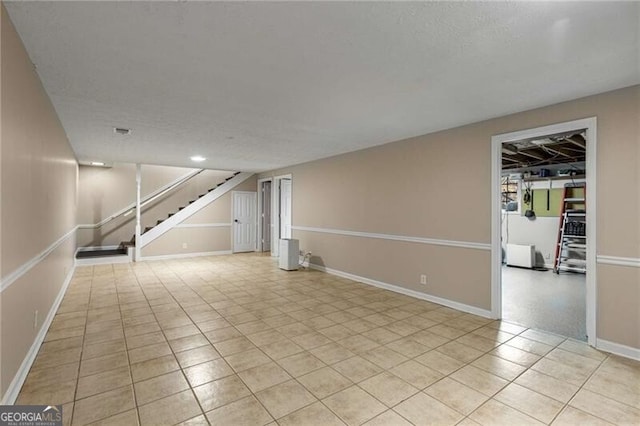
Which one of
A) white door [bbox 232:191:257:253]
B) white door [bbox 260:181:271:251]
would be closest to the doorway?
white door [bbox 260:181:271:251]

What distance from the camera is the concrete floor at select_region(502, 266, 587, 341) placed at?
3.46 meters

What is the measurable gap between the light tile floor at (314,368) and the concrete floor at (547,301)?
0.33 m

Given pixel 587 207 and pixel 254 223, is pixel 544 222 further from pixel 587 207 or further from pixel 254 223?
pixel 254 223

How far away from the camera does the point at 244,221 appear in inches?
352

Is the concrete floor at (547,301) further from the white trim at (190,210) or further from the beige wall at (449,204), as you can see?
the white trim at (190,210)

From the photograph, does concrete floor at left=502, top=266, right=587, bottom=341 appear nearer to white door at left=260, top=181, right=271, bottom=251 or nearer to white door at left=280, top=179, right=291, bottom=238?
white door at left=280, top=179, right=291, bottom=238

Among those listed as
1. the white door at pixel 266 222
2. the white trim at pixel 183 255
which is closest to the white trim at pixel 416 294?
the white door at pixel 266 222

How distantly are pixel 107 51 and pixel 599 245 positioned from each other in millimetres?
4508

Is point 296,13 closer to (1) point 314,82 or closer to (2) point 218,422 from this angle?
(1) point 314,82

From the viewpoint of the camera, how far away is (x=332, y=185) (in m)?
6.14

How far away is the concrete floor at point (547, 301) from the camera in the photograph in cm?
346

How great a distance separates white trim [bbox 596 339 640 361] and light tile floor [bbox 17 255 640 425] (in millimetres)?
105

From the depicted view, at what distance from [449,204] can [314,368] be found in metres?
2.79

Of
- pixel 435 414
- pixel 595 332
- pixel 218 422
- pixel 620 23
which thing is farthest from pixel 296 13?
pixel 595 332
